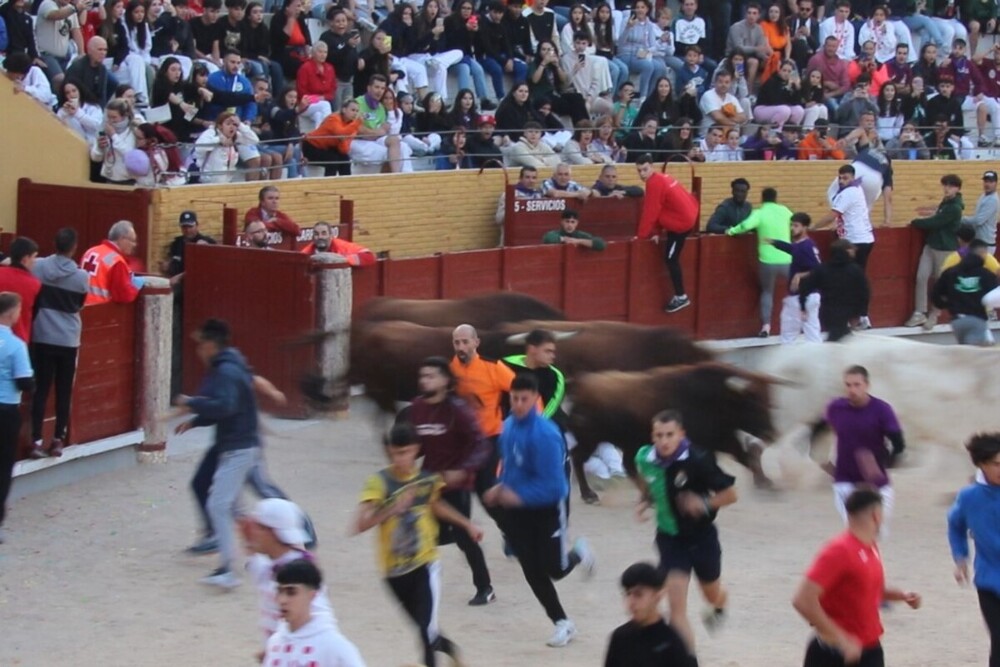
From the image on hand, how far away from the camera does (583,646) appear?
8.66 metres

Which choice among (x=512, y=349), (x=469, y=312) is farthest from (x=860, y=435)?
(x=469, y=312)

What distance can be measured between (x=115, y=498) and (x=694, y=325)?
8196mm

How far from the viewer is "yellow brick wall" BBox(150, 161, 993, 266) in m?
15.9

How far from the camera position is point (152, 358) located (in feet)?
41.5

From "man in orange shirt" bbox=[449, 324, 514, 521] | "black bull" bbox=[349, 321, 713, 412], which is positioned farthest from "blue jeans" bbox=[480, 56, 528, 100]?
"man in orange shirt" bbox=[449, 324, 514, 521]

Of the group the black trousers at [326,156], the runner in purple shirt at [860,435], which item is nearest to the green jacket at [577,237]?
the black trousers at [326,156]

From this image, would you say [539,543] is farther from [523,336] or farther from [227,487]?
[523,336]

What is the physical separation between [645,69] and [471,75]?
2.51 m

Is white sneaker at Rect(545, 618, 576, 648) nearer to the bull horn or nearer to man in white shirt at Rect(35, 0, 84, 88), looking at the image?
the bull horn

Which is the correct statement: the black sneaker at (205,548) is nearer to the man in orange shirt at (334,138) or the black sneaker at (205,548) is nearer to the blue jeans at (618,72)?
the man in orange shirt at (334,138)

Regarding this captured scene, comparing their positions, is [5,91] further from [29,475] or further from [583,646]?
[583,646]

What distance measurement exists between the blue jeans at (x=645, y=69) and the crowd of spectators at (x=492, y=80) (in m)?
0.02

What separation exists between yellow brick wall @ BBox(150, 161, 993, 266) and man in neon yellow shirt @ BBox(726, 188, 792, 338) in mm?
2035

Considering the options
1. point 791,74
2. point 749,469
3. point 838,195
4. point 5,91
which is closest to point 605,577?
point 749,469
